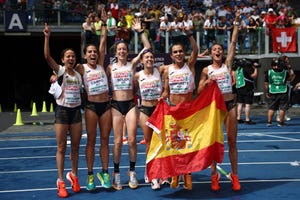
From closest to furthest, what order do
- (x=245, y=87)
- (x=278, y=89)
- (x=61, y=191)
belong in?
(x=61, y=191), (x=278, y=89), (x=245, y=87)

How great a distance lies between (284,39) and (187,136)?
51.5 feet

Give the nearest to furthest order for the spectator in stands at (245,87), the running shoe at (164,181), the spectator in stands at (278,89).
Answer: the running shoe at (164,181), the spectator in stands at (278,89), the spectator in stands at (245,87)

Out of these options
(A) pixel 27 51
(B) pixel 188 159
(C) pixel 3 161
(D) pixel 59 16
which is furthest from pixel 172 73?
(A) pixel 27 51

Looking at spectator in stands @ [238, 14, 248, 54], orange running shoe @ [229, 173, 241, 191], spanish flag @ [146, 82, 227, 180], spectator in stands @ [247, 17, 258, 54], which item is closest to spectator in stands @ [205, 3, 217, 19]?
spectator in stands @ [238, 14, 248, 54]

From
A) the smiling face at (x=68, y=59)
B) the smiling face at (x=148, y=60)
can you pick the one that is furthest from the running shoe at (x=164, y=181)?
the smiling face at (x=68, y=59)

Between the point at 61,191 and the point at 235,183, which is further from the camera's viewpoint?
the point at 235,183

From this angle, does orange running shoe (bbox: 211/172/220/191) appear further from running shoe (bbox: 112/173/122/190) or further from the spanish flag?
running shoe (bbox: 112/173/122/190)

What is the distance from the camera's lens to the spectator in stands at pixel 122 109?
320 inches

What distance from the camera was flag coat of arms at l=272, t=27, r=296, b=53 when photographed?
22.3 meters

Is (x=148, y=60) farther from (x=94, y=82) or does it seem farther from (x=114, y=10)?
(x=114, y=10)

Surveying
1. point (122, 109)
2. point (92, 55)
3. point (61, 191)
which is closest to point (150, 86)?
point (122, 109)

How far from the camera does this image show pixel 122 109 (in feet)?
26.9

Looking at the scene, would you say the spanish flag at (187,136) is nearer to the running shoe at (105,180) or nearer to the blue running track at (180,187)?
the blue running track at (180,187)

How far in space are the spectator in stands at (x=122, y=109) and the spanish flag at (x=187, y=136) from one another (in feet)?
1.17
